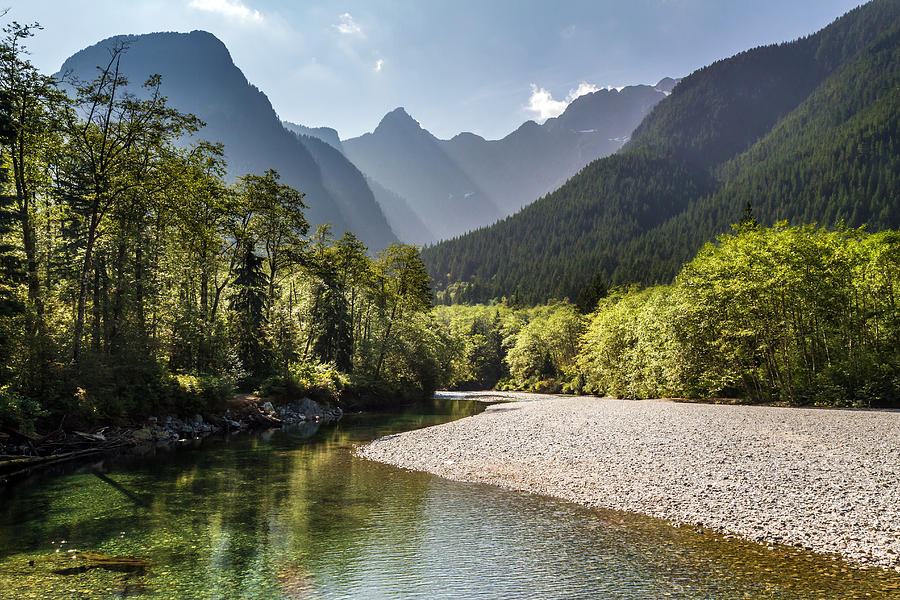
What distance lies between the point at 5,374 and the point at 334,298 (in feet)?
90.7

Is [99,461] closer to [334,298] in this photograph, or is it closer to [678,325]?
[334,298]

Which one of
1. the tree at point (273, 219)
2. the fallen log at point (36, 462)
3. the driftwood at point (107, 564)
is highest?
the tree at point (273, 219)

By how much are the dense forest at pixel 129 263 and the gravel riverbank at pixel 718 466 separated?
41.0 ft

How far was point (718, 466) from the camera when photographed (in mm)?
14023

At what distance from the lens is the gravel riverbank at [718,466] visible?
985 centimetres

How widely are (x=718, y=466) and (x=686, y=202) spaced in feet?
611

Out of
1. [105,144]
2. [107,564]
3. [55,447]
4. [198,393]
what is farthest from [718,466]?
Answer: [105,144]

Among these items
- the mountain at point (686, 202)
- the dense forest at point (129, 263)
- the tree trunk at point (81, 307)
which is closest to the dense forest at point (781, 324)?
the dense forest at point (129, 263)

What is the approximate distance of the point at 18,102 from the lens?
2016 cm

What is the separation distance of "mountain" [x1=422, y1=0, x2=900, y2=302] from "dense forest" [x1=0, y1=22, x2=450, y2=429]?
3663 inches

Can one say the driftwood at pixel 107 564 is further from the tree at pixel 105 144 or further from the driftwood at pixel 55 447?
the tree at pixel 105 144

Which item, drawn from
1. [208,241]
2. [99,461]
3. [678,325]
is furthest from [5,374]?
[678,325]

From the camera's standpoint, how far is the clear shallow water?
7.58 metres

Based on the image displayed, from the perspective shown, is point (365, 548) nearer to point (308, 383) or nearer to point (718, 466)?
point (718, 466)
